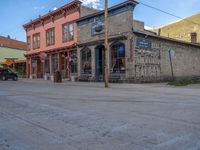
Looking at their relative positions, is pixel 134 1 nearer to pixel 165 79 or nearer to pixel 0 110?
pixel 165 79

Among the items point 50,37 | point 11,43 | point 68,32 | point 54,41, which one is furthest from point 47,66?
point 11,43

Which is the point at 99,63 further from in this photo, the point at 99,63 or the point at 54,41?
the point at 54,41

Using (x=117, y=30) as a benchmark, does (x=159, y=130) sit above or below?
below

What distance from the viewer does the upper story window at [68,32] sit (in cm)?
3053

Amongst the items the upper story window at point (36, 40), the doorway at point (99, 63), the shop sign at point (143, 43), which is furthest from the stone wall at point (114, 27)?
the upper story window at point (36, 40)

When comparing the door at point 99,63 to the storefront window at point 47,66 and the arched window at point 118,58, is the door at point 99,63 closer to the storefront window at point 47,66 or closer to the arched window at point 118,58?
the arched window at point 118,58

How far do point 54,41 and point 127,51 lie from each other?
1447cm

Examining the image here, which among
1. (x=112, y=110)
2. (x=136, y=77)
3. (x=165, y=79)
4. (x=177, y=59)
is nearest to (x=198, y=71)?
(x=177, y=59)

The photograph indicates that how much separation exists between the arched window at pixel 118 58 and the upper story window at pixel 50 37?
12861 mm

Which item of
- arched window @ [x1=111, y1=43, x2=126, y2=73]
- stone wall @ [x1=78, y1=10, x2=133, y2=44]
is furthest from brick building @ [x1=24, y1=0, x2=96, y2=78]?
arched window @ [x1=111, y1=43, x2=126, y2=73]

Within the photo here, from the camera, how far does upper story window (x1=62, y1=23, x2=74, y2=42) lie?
3053cm

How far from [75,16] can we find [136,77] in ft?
38.3

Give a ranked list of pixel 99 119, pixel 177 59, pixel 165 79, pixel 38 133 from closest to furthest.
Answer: pixel 38 133 < pixel 99 119 < pixel 165 79 < pixel 177 59

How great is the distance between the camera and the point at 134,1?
2228 centimetres
